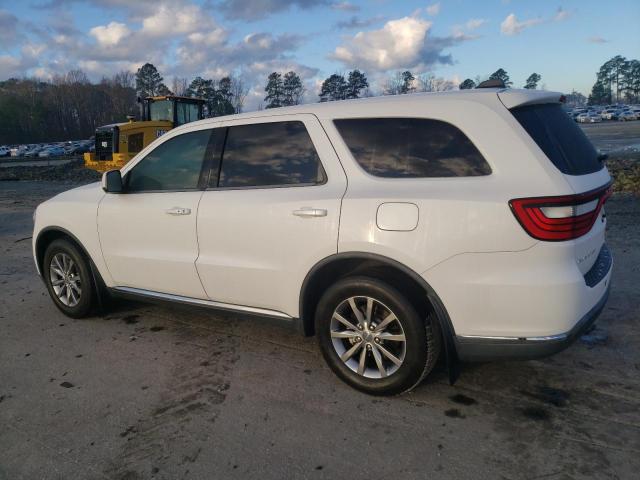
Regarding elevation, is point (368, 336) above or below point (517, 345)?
below

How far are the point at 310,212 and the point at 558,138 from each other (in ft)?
5.09

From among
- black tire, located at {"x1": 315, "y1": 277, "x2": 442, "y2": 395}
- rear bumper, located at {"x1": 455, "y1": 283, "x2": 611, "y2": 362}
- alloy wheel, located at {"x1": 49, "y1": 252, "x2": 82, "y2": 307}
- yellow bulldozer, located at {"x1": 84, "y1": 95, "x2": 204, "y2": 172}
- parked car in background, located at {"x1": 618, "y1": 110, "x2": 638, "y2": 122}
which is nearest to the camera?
rear bumper, located at {"x1": 455, "y1": 283, "x2": 611, "y2": 362}

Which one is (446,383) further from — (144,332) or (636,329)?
(144,332)

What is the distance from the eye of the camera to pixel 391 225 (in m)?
2.96

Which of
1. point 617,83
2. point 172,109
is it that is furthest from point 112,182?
point 617,83

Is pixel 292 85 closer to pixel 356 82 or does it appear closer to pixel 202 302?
pixel 356 82

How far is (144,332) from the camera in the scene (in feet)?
14.6

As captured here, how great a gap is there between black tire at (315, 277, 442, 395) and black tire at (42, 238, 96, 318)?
2.53m

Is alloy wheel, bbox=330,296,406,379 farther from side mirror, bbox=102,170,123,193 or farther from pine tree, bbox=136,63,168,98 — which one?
pine tree, bbox=136,63,168,98

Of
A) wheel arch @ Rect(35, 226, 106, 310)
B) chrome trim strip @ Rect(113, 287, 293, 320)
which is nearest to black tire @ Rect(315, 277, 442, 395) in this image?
chrome trim strip @ Rect(113, 287, 293, 320)

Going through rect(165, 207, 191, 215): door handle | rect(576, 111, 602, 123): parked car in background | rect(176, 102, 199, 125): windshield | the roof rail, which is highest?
rect(576, 111, 602, 123): parked car in background

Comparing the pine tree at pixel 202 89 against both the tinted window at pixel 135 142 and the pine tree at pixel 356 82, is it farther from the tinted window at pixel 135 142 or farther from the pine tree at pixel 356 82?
the tinted window at pixel 135 142

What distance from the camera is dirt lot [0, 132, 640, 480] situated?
260 cm

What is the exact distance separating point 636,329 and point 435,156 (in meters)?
2.50
